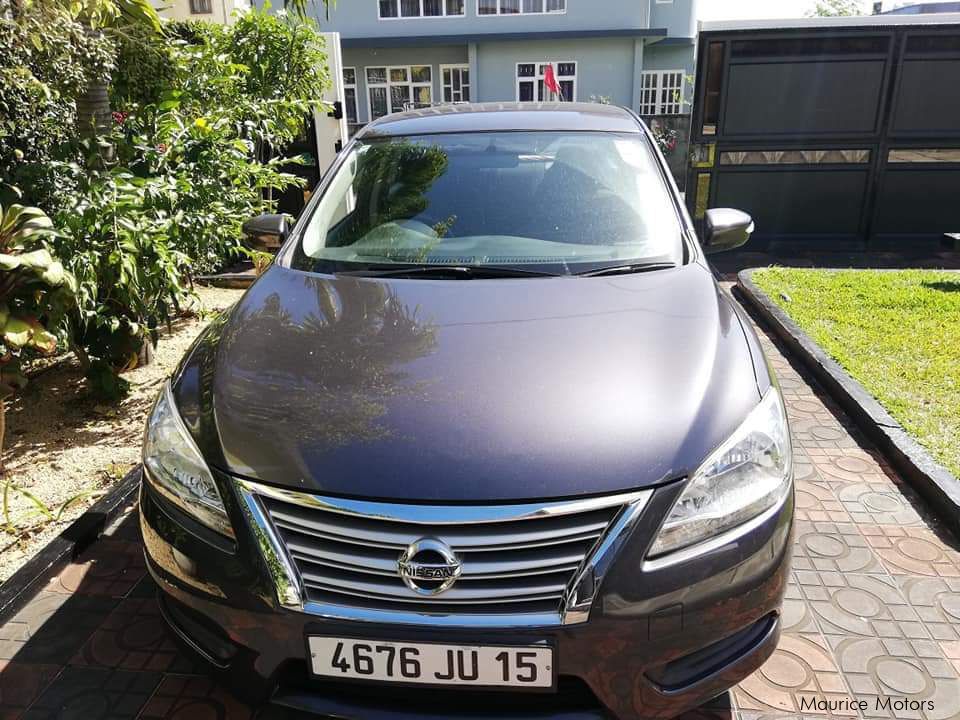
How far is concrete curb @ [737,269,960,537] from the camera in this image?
3.20 m

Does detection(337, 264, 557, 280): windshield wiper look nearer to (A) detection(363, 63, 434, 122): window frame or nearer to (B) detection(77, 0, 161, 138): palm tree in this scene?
(B) detection(77, 0, 161, 138): palm tree

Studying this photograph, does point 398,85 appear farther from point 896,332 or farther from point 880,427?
point 880,427

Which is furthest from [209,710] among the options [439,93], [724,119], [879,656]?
[439,93]

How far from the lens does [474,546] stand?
1.69m

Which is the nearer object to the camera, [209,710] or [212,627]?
[212,627]

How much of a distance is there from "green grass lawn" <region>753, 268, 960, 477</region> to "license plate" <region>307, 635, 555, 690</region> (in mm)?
2649

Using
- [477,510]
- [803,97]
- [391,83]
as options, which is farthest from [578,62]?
[477,510]

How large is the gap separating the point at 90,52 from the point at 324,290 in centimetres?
245

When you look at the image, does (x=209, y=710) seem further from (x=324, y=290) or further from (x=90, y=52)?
(x=90, y=52)

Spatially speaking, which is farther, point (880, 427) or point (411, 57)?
point (411, 57)

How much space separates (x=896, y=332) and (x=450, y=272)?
3.98 m

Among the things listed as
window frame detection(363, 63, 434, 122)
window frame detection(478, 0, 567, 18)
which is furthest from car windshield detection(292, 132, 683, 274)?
window frame detection(363, 63, 434, 122)

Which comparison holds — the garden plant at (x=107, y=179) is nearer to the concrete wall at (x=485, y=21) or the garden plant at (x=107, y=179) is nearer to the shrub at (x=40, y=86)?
the shrub at (x=40, y=86)

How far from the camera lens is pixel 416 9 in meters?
26.6
